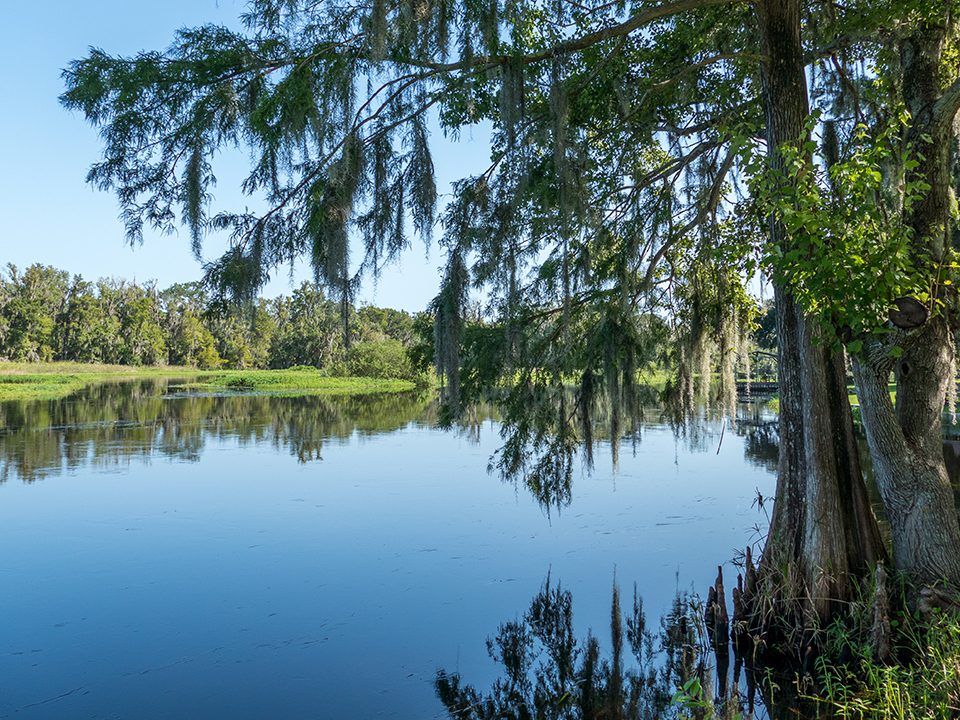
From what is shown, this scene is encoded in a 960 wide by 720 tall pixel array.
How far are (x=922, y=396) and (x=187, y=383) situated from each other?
3730cm

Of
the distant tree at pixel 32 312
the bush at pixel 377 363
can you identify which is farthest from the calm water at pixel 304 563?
the distant tree at pixel 32 312

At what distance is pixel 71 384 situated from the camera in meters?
34.7

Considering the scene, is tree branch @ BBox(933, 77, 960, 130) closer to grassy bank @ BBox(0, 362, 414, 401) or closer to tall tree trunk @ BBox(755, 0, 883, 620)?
tall tree trunk @ BBox(755, 0, 883, 620)

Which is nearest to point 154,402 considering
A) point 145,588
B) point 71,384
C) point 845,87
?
point 71,384

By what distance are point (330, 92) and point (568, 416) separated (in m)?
4.04

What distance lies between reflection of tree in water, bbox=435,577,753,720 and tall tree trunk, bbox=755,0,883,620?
0.83 metres

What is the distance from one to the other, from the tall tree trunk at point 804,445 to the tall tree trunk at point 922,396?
0.18 metres

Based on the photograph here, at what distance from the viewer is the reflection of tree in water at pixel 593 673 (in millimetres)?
4469

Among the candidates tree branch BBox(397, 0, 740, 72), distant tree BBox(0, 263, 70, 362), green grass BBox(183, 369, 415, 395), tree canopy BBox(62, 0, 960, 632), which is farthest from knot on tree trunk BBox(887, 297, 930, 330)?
distant tree BBox(0, 263, 70, 362)

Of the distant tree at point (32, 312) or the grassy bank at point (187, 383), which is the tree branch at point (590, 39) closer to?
the grassy bank at point (187, 383)

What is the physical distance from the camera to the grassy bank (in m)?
30.4

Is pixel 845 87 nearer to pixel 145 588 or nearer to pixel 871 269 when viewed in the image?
pixel 871 269

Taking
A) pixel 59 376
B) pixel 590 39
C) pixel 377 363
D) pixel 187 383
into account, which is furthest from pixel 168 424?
pixel 59 376

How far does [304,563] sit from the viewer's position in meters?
7.29
